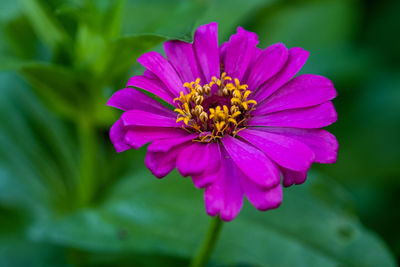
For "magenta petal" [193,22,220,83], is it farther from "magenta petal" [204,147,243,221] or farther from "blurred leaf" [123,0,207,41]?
"magenta petal" [204,147,243,221]

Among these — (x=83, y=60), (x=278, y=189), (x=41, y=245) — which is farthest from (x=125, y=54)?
(x=41, y=245)

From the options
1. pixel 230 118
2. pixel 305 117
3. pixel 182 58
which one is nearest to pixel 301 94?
pixel 305 117

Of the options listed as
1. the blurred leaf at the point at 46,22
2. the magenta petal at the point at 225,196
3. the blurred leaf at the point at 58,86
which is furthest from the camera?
the blurred leaf at the point at 46,22

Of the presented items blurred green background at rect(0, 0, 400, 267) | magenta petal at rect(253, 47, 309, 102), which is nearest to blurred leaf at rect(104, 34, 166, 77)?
blurred green background at rect(0, 0, 400, 267)

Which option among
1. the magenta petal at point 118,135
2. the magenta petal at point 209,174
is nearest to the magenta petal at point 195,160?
the magenta petal at point 209,174

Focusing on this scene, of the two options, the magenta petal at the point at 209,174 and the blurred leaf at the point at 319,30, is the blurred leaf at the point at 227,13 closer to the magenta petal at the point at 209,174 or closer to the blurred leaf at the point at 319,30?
the blurred leaf at the point at 319,30

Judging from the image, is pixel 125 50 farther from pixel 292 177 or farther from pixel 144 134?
pixel 292 177
